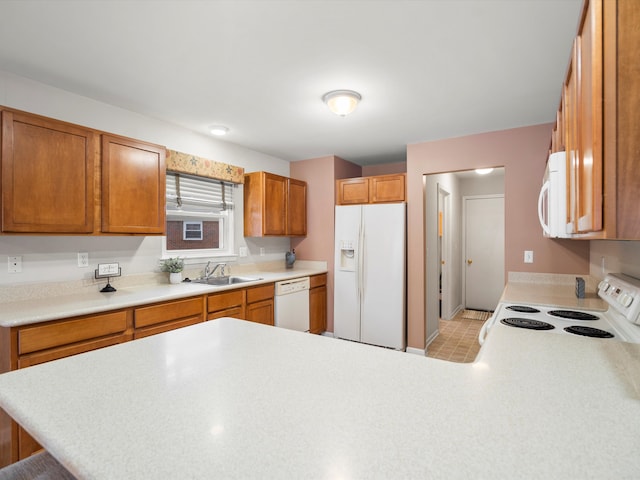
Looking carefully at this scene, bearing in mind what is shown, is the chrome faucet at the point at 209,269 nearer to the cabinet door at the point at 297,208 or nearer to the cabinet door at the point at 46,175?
the cabinet door at the point at 297,208

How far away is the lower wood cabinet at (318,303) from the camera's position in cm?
420

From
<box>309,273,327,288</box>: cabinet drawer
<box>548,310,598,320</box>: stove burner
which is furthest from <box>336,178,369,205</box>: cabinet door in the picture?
<box>548,310,598,320</box>: stove burner

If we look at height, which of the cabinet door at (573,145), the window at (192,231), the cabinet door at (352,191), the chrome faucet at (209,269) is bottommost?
the chrome faucet at (209,269)

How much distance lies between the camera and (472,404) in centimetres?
80

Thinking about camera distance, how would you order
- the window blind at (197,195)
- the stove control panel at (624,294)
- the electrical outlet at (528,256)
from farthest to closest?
1. the window blind at (197,195)
2. the electrical outlet at (528,256)
3. the stove control panel at (624,294)

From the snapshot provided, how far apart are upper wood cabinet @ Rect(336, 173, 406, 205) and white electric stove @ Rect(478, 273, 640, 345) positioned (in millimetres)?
2042

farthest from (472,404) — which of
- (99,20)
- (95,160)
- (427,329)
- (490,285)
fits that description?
(490,285)

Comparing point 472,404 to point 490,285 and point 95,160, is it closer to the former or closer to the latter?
point 95,160

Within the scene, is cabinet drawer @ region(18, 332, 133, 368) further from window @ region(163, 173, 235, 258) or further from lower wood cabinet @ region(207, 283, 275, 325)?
window @ region(163, 173, 235, 258)

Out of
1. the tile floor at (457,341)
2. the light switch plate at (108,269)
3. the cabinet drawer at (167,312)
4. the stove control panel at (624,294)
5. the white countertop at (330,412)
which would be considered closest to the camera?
the white countertop at (330,412)

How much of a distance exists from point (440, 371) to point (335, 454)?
0.49 m

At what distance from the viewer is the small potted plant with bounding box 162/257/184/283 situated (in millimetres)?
3168

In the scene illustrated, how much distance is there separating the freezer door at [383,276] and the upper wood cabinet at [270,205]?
37.4 inches

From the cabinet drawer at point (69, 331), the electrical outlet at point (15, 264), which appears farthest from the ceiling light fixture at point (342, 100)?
the electrical outlet at point (15, 264)
